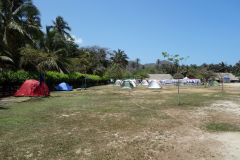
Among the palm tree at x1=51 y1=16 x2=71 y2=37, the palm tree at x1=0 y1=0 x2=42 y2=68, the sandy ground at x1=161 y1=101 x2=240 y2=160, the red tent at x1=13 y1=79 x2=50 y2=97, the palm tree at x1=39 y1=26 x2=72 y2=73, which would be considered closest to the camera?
the sandy ground at x1=161 y1=101 x2=240 y2=160

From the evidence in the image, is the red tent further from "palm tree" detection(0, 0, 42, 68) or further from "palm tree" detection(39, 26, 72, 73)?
"palm tree" detection(39, 26, 72, 73)

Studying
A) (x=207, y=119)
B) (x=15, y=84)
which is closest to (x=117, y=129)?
(x=207, y=119)

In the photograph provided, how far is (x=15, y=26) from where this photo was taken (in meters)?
17.9

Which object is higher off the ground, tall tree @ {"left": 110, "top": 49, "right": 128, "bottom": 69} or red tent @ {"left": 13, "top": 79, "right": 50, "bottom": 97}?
tall tree @ {"left": 110, "top": 49, "right": 128, "bottom": 69}

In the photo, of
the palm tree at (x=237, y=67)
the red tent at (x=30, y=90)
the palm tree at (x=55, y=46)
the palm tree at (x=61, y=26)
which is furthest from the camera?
the palm tree at (x=237, y=67)

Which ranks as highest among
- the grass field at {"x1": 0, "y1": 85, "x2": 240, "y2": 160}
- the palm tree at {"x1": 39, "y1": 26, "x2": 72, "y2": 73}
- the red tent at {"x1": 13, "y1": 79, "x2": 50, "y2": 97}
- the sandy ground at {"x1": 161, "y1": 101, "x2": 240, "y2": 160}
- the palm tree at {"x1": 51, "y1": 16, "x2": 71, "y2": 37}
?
the palm tree at {"x1": 51, "y1": 16, "x2": 71, "y2": 37}

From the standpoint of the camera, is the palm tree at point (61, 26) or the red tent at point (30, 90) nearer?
the red tent at point (30, 90)

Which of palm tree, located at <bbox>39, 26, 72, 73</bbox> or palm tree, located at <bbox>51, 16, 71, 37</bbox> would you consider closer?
palm tree, located at <bbox>39, 26, 72, 73</bbox>

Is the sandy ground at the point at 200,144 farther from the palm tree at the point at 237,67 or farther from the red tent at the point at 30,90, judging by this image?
the palm tree at the point at 237,67

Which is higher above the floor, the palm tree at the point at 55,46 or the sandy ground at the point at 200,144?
the palm tree at the point at 55,46

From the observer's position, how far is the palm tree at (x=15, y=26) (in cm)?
1812

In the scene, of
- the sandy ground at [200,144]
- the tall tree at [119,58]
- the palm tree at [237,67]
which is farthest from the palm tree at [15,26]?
the palm tree at [237,67]

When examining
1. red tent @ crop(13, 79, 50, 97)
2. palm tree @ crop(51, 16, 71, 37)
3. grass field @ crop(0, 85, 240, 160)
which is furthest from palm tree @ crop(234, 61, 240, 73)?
red tent @ crop(13, 79, 50, 97)

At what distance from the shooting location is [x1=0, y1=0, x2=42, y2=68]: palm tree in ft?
Result: 59.5
